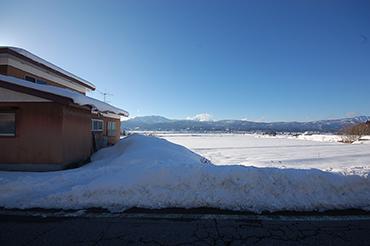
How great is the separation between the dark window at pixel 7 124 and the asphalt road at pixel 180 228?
14.6 feet

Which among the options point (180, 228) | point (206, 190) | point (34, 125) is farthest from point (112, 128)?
point (180, 228)

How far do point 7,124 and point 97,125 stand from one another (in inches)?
187

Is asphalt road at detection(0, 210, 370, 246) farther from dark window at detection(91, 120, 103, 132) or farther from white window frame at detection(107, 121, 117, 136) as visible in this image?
white window frame at detection(107, 121, 117, 136)

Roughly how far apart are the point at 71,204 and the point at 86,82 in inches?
524

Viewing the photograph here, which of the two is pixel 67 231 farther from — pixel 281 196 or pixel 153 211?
pixel 281 196

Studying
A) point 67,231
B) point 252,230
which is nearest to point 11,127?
point 67,231

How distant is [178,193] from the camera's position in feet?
13.9

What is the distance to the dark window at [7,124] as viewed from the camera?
6629mm

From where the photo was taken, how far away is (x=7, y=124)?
6645 millimetres

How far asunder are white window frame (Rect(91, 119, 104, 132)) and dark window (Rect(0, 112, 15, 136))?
3.96 metres

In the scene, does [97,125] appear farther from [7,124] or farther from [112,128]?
[7,124]

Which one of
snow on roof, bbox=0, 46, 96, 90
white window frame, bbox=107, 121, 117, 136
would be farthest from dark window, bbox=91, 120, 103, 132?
snow on roof, bbox=0, 46, 96, 90

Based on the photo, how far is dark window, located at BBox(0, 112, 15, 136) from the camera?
6.63 meters

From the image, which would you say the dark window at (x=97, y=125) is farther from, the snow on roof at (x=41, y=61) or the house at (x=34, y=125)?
the snow on roof at (x=41, y=61)
